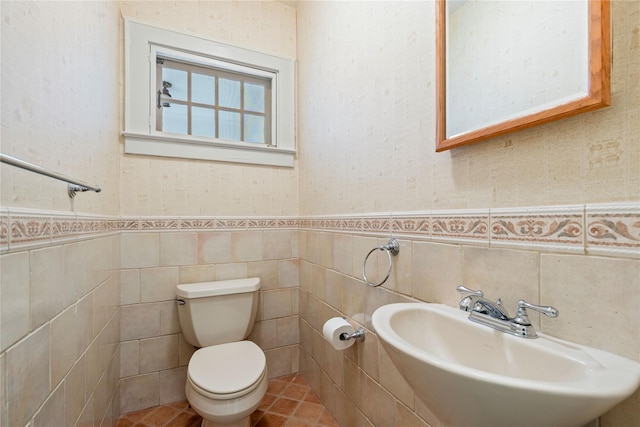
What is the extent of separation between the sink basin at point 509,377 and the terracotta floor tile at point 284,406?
122 centimetres

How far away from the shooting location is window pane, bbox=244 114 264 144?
2.02 m

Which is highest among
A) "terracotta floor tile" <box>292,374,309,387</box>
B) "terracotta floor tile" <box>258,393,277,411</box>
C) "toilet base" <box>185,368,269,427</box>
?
"toilet base" <box>185,368,269,427</box>

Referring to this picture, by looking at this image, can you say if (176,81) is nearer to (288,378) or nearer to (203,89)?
(203,89)

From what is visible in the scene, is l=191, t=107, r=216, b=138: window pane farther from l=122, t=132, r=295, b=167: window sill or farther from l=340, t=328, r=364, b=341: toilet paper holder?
l=340, t=328, r=364, b=341: toilet paper holder

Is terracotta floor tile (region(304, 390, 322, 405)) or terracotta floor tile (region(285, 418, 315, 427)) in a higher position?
terracotta floor tile (region(304, 390, 322, 405))

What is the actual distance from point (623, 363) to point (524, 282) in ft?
0.70

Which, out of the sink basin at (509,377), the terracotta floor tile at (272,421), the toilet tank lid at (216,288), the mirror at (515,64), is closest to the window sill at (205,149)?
the toilet tank lid at (216,288)

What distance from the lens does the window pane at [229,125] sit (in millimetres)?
1935

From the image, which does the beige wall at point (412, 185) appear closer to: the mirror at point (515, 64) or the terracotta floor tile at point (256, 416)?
the mirror at point (515, 64)

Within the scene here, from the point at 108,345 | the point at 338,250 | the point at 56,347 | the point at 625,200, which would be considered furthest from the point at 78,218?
the point at 625,200

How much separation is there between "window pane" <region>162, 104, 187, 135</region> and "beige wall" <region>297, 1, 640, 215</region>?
30.8 inches

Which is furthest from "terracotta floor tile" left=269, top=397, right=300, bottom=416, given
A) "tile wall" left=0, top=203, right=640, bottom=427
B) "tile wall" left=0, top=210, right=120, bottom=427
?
"tile wall" left=0, top=210, right=120, bottom=427

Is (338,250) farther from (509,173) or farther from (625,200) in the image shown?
(625,200)

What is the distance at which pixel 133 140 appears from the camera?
1.65 meters
